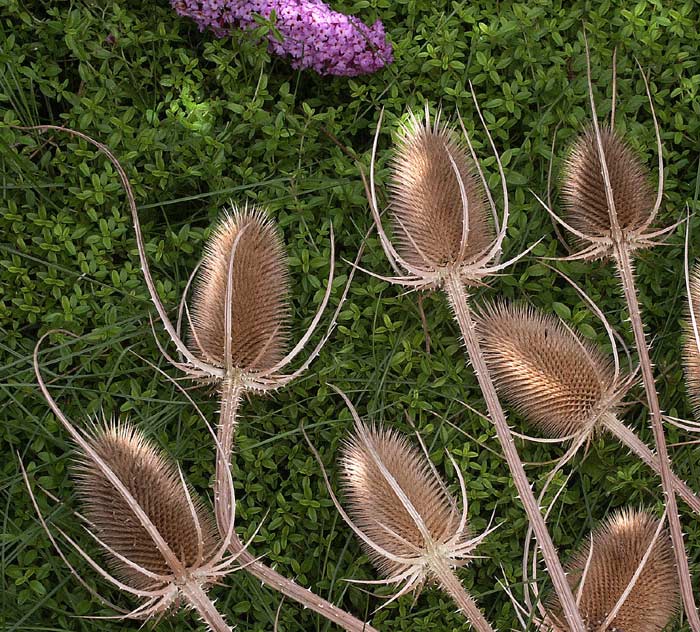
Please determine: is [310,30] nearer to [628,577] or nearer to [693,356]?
[693,356]

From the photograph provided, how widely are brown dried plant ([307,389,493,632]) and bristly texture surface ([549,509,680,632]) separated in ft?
0.96

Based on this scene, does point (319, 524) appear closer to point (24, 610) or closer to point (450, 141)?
point (24, 610)

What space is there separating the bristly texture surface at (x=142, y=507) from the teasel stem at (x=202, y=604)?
0.16 ft

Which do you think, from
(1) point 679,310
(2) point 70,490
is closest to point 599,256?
(1) point 679,310

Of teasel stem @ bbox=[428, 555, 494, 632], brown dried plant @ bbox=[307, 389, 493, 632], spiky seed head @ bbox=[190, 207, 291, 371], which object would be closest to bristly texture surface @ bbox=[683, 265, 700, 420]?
brown dried plant @ bbox=[307, 389, 493, 632]

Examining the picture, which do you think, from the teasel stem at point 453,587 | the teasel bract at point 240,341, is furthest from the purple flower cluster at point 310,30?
the teasel stem at point 453,587

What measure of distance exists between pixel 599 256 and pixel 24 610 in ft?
5.61

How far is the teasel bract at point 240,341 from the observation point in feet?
6.68

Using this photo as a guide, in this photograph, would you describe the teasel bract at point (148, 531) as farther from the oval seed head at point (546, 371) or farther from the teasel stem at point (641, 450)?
the teasel stem at point (641, 450)

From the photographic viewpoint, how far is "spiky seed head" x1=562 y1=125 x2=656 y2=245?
2.26 meters

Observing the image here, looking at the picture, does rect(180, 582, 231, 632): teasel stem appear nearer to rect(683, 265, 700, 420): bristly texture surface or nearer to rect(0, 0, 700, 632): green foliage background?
rect(0, 0, 700, 632): green foliage background

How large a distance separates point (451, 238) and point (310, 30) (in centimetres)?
79

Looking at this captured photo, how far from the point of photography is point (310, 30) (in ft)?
8.35

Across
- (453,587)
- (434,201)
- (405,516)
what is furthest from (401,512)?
(434,201)
